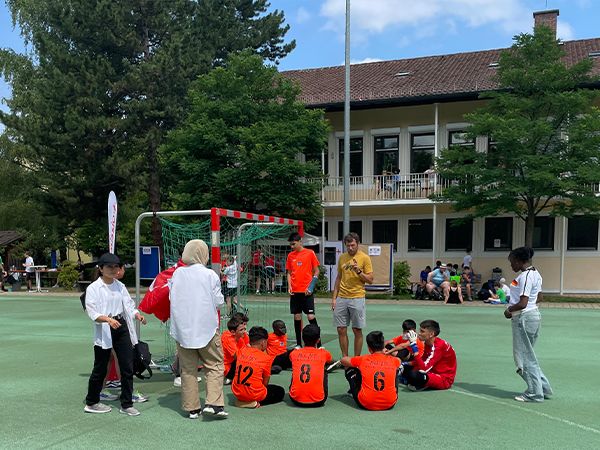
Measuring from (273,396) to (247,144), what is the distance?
15111mm

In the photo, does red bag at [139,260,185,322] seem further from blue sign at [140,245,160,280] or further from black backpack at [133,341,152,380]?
blue sign at [140,245,160,280]

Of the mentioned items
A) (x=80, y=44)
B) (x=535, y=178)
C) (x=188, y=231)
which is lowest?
(x=188, y=231)

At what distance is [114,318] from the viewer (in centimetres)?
570

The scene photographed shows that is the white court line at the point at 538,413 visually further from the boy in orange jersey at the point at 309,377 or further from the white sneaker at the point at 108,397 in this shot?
the white sneaker at the point at 108,397

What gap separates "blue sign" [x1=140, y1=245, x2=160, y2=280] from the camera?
28.7 ft

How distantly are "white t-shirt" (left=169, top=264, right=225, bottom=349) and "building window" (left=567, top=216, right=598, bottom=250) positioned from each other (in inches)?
824

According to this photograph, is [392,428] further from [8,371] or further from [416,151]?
[416,151]

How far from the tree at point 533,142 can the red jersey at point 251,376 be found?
47.6 feet

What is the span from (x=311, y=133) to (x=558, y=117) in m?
8.73

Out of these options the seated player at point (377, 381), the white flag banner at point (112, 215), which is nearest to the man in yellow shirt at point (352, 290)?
the seated player at point (377, 381)

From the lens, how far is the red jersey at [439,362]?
6.74 meters

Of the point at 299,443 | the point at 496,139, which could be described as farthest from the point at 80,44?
the point at 299,443

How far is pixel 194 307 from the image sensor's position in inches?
214

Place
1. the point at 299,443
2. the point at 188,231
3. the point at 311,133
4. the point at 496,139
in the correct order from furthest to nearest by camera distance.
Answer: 1. the point at 311,133
2. the point at 496,139
3. the point at 188,231
4. the point at 299,443
